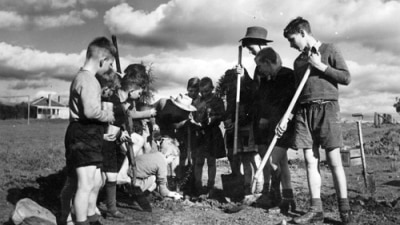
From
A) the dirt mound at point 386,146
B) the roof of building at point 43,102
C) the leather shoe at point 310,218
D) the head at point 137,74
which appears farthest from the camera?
the roof of building at point 43,102

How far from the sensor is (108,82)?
4.68 metres

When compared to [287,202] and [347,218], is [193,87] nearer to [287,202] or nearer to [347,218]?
[287,202]

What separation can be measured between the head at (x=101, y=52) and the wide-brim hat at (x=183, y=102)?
203 centimetres

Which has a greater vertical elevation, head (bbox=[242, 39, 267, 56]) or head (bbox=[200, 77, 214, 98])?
head (bbox=[242, 39, 267, 56])

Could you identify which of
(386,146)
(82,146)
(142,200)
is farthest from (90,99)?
(386,146)

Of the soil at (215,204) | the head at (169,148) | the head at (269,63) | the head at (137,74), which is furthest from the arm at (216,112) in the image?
the head at (137,74)

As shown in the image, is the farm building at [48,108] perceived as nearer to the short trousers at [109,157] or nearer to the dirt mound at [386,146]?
the dirt mound at [386,146]

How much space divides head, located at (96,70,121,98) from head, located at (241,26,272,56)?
205cm

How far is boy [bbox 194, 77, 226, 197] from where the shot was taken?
20.2 feet

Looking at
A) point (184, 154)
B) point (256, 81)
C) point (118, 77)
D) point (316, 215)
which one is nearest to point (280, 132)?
point (316, 215)

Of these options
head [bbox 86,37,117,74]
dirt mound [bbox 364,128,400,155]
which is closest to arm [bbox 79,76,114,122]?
head [bbox 86,37,117,74]

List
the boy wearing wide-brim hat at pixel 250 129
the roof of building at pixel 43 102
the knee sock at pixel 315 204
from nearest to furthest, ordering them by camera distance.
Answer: the knee sock at pixel 315 204
the boy wearing wide-brim hat at pixel 250 129
the roof of building at pixel 43 102

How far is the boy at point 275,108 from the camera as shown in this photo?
16.2 ft

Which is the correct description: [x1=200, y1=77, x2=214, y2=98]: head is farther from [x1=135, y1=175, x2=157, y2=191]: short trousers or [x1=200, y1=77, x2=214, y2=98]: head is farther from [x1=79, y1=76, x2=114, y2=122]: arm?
[x1=79, y1=76, x2=114, y2=122]: arm
